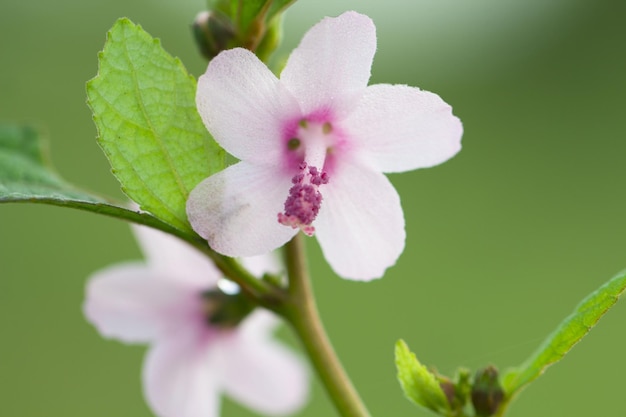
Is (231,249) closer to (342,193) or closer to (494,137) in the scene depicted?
(342,193)

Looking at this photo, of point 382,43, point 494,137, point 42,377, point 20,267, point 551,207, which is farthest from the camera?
point 494,137

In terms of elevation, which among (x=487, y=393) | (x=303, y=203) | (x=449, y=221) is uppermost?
(x=449, y=221)

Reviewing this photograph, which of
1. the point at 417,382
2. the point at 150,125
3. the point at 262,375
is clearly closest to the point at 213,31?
the point at 150,125

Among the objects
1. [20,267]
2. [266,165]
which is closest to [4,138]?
[266,165]

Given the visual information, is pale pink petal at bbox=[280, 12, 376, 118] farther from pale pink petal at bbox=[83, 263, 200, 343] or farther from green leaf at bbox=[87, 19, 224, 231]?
pale pink petal at bbox=[83, 263, 200, 343]

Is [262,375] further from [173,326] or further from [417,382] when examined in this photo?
[417,382]

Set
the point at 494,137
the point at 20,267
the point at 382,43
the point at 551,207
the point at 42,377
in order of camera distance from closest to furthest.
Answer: the point at 382,43 → the point at 42,377 → the point at 20,267 → the point at 551,207 → the point at 494,137
